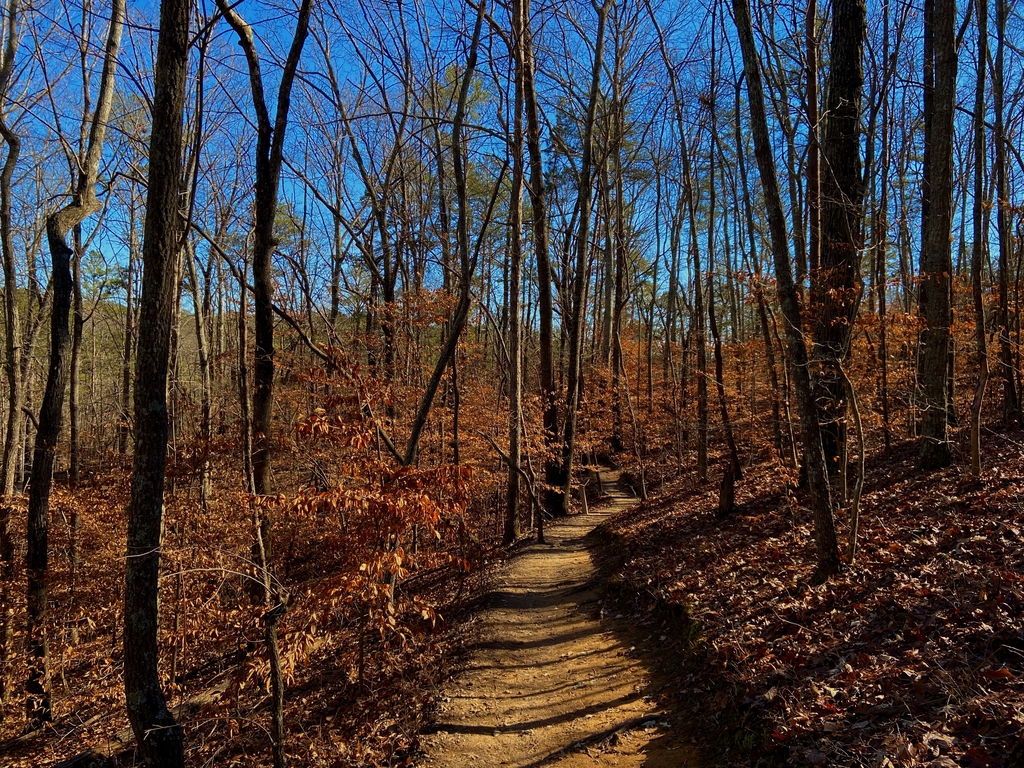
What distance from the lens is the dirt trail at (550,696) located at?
4.12 m

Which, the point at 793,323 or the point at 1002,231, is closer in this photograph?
the point at 793,323

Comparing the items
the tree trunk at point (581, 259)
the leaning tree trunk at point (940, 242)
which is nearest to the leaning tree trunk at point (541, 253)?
the tree trunk at point (581, 259)

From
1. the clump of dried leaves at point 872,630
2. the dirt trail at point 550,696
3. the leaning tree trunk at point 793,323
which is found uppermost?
the leaning tree trunk at point 793,323

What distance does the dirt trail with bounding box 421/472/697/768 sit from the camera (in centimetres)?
412

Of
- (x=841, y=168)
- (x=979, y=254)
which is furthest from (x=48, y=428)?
(x=979, y=254)

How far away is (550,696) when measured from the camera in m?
5.02

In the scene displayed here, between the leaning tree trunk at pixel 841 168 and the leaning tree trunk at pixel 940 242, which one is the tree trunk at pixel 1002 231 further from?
the leaning tree trunk at pixel 841 168

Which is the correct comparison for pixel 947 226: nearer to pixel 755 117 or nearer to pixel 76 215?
pixel 755 117

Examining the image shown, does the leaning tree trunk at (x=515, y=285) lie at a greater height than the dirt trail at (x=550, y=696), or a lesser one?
greater

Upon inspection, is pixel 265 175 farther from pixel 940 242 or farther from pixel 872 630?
pixel 940 242

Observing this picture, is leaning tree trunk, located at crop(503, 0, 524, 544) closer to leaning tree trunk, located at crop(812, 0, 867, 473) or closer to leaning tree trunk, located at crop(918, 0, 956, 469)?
leaning tree trunk, located at crop(812, 0, 867, 473)

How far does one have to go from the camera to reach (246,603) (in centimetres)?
962

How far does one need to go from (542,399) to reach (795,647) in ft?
28.4

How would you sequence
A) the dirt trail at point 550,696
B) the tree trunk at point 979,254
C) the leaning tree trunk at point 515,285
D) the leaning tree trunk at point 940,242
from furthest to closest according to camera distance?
the leaning tree trunk at point 515,285, the leaning tree trunk at point 940,242, the tree trunk at point 979,254, the dirt trail at point 550,696
